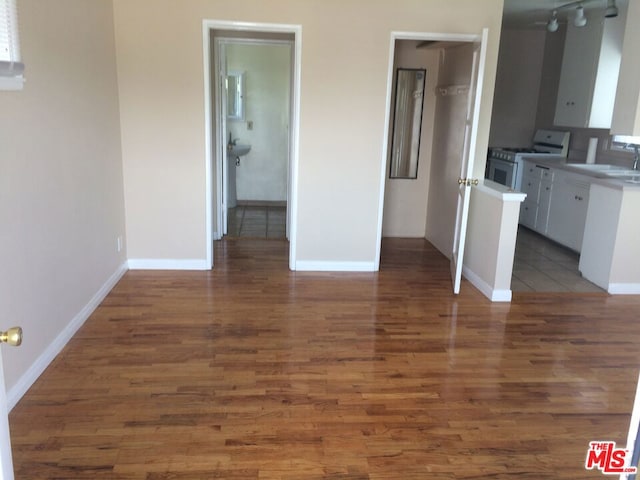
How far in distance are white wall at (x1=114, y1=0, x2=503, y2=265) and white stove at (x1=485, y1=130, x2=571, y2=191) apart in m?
2.17

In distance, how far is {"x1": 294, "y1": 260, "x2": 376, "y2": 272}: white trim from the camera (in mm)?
4969

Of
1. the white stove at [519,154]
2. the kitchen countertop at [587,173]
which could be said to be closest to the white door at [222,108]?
the white stove at [519,154]

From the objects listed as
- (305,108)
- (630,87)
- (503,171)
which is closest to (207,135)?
(305,108)

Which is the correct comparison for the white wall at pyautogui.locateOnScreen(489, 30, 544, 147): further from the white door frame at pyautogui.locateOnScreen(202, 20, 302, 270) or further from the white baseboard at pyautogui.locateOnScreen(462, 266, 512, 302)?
the white door frame at pyautogui.locateOnScreen(202, 20, 302, 270)

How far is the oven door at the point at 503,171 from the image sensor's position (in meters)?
6.80

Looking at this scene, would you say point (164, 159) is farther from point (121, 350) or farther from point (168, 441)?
point (168, 441)

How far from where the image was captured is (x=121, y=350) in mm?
3264

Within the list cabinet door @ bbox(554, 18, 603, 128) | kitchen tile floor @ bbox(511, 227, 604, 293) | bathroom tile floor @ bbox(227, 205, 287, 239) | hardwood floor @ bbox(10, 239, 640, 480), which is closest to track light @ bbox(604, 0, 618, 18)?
cabinet door @ bbox(554, 18, 603, 128)

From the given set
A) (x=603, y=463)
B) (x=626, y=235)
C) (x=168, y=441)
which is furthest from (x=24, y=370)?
(x=626, y=235)

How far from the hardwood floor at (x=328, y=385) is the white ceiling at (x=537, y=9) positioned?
10.7ft

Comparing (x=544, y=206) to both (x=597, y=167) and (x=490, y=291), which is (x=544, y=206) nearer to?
(x=597, y=167)

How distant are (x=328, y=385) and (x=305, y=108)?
2.61 meters

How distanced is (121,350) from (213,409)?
933 millimetres

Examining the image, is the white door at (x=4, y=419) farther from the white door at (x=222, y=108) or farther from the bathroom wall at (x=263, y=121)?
the bathroom wall at (x=263, y=121)
